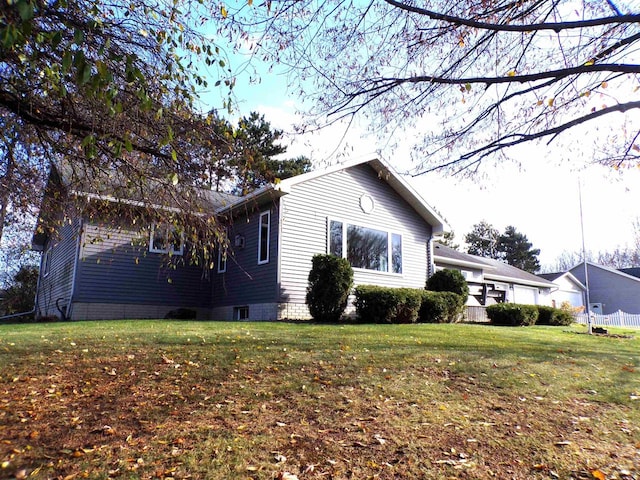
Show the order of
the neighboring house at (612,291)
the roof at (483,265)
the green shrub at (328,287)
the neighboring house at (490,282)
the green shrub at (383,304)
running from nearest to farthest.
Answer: the green shrub at (328,287)
the green shrub at (383,304)
the neighboring house at (490,282)
the roof at (483,265)
the neighboring house at (612,291)

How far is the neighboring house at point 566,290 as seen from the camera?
32.8 meters

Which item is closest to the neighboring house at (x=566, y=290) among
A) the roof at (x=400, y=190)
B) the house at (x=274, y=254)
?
the roof at (x=400, y=190)

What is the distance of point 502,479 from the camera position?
11.1 feet

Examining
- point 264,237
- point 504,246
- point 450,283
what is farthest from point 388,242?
point 504,246

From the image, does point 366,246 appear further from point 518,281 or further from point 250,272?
point 518,281

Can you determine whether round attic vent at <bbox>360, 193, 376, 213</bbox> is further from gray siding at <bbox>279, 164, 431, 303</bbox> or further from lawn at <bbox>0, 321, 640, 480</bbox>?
lawn at <bbox>0, 321, 640, 480</bbox>

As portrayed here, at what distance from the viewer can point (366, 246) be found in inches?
579

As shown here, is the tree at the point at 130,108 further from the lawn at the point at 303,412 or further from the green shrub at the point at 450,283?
the green shrub at the point at 450,283

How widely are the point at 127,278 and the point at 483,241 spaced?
48056 millimetres

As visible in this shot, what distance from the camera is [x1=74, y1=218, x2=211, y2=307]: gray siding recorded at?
44.0 feet

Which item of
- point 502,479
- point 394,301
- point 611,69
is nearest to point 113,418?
point 502,479

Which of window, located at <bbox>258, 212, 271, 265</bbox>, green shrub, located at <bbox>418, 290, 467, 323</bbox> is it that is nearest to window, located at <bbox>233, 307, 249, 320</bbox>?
window, located at <bbox>258, 212, 271, 265</bbox>

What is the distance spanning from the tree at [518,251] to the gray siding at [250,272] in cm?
4637

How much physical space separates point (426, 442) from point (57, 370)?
165 inches
